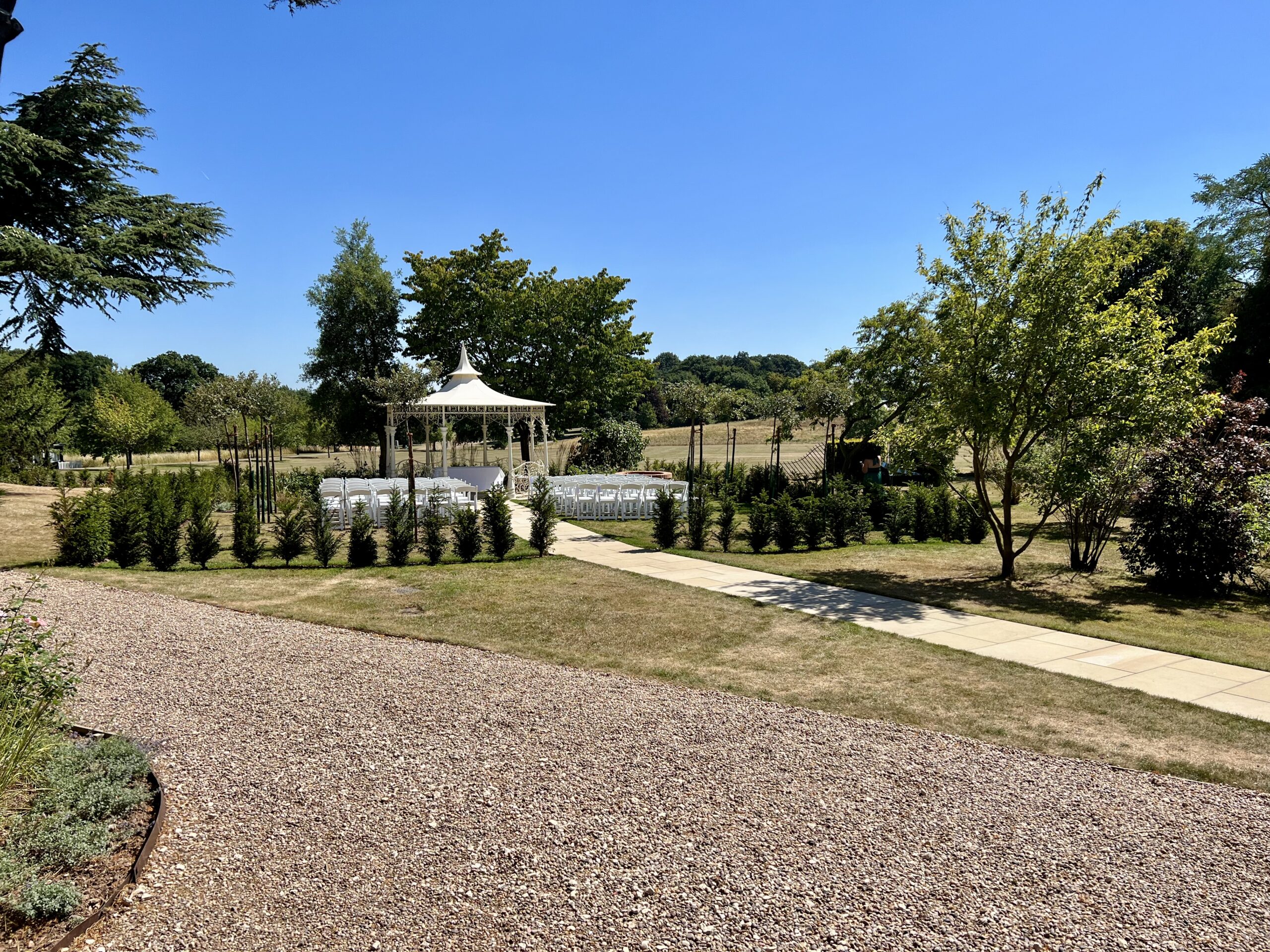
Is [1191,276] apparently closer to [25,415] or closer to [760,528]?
[760,528]

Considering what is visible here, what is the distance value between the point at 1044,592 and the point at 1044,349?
3090mm

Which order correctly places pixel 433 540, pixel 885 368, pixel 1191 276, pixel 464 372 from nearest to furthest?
1. pixel 433 540
2. pixel 885 368
3. pixel 464 372
4. pixel 1191 276

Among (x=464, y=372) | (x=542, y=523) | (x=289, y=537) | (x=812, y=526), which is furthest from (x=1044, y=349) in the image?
(x=464, y=372)

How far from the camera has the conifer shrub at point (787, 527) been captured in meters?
12.7

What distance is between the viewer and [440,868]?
125 inches

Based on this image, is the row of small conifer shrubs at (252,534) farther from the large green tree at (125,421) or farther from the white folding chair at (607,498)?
the large green tree at (125,421)

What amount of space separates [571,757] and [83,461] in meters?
60.9

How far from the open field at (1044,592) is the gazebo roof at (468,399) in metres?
7.55

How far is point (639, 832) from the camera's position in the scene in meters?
3.46

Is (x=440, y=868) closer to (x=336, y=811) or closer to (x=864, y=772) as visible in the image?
(x=336, y=811)

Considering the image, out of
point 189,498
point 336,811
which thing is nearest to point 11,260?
point 189,498

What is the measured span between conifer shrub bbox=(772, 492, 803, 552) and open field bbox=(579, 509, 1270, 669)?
0.99 ft

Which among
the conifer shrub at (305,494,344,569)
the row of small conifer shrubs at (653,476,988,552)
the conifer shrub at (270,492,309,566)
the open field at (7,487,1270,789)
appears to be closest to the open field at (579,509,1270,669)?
the row of small conifer shrubs at (653,476,988,552)

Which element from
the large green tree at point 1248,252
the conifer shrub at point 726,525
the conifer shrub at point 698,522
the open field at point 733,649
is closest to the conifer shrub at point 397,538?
the open field at point 733,649
